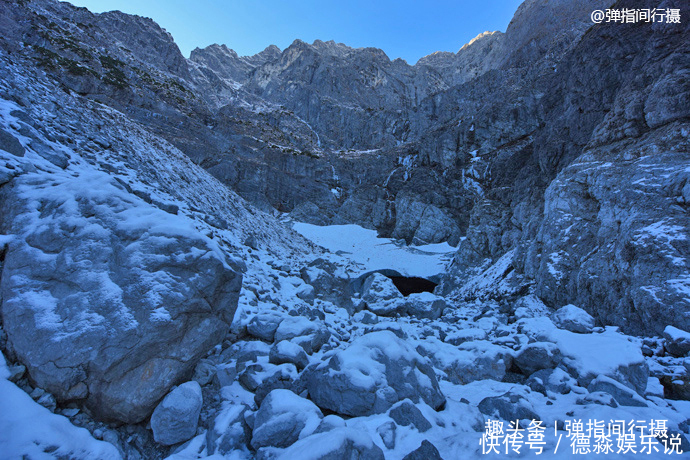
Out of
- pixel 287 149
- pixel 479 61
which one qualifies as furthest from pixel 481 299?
pixel 479 61

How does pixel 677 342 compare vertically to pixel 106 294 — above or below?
below

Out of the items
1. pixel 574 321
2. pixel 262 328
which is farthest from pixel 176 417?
pixel 574 321

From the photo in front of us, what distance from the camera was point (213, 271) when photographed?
5066 mm

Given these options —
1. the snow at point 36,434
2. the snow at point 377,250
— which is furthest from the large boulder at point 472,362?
the snow at point 377,250

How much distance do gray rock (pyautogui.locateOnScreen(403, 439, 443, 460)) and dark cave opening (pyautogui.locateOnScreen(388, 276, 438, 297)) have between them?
2445cm

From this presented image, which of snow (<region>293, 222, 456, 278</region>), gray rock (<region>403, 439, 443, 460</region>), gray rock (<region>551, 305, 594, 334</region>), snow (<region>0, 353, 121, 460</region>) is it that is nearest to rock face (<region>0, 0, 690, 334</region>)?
gray rock (<region>551, 305, 594, 334</region>)

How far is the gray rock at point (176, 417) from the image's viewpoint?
391cm

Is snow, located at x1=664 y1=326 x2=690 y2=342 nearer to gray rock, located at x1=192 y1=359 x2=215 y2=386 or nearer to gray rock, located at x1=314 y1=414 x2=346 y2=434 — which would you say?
gray rock, located at x1=314 y1=414 x2=346 y2=434

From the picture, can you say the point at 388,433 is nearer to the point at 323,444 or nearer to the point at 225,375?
the point at 323,444

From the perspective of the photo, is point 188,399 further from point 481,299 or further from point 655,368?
point 481,299

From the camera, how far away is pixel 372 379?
4.73 m

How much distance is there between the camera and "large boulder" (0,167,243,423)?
12.6 ft

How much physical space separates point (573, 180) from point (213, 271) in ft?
49.7

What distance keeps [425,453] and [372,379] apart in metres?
1.23
